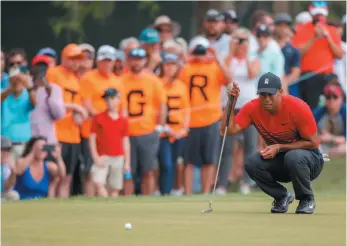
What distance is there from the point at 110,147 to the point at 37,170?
1.10 m

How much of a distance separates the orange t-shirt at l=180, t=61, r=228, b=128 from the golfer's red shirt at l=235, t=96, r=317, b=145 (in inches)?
210

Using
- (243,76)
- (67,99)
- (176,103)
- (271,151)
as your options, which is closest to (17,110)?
(67,99)

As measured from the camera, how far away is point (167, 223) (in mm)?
10922

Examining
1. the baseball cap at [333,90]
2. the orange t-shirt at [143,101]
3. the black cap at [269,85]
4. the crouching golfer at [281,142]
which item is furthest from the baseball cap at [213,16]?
the black cap at [269,85]

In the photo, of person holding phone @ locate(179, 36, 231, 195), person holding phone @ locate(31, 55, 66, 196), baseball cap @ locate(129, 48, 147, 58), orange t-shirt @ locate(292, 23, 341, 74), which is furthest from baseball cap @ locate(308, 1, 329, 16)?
person holding phone @ locate(31, 55, 66, 196)

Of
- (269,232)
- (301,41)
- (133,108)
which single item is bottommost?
(269,232)

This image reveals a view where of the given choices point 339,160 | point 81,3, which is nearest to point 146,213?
point 339,160

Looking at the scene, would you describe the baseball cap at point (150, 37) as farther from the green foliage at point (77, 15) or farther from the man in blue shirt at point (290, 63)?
the green foliage at point (77, 15)

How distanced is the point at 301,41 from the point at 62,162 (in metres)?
4.57

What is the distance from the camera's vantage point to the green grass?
9445 millimetres

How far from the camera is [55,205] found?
1334cm

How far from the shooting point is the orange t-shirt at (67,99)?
17438 mm

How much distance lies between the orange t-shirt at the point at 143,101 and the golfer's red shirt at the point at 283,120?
206 inches

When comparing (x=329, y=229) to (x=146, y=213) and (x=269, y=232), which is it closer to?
(x=269, y=232)
